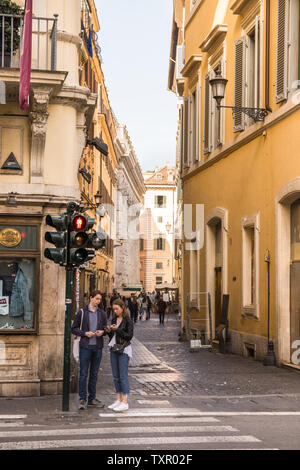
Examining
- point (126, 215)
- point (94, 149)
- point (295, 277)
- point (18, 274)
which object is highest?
point (126, 215)

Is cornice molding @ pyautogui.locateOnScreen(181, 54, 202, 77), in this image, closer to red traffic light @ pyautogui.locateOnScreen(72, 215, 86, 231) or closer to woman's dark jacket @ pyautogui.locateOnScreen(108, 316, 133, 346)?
red traffic light @ pyautogui.locateOnScreen(72, 215, 86, 231)

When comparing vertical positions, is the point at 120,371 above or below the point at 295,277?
below

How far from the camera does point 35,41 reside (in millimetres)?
15102

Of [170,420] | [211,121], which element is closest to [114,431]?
[170,420]

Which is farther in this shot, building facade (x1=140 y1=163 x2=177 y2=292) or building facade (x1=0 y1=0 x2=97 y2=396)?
building facade (x1=140 y1=163 x2=177 y2=292)

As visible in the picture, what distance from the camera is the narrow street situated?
948 centimetres

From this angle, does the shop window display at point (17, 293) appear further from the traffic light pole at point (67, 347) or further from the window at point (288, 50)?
the window at point (288, 50)

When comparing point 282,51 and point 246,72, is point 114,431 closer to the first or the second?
point 282,51

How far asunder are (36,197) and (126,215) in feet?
270

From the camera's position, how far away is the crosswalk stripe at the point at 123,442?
9.20 m

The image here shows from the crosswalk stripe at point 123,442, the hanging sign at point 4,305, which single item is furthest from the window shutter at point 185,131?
the crosswalk stripe at point 123,442

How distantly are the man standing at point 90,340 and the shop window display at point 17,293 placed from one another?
172 cm

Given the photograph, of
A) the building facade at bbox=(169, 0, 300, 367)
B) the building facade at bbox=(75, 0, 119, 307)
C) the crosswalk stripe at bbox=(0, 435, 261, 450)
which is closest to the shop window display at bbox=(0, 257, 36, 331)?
the crosswalk stripe at bbox=(0, 435, 261, 450)

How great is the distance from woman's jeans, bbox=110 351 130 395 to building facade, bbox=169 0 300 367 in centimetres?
674
